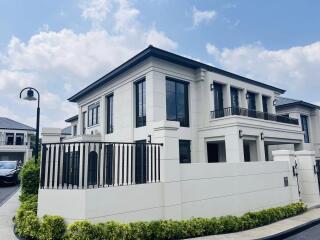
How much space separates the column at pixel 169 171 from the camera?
252 inches

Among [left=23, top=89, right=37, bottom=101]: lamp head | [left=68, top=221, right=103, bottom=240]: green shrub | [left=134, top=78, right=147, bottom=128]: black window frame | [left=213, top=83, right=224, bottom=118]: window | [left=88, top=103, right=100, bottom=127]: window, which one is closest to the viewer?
[left=68, top=221, right=103, bottom=240]: green shrub

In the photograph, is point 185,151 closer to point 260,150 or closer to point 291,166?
point 260,150

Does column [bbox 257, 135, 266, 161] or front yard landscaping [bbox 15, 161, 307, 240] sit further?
column [bbox 257, 135, 266, 161]

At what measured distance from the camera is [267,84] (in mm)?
18922

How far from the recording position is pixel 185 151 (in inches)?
528

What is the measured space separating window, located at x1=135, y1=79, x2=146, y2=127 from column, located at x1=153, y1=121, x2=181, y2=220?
265 inches

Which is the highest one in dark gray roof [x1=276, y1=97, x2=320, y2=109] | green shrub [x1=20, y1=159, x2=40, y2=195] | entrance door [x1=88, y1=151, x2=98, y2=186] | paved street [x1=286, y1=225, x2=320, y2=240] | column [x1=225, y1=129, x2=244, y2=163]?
dark gray roof [x1=276, y1=97, x2=320, y2=109]

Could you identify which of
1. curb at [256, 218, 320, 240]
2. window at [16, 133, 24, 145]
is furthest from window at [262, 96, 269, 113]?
window at [16, 133, 24, 145]

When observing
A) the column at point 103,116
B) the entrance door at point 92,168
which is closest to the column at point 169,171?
the entrance door at point 92,168

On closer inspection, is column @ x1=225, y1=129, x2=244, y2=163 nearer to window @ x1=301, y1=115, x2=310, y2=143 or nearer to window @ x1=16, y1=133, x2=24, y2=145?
window @ x1=301, y1=115, x2=310, y2=143

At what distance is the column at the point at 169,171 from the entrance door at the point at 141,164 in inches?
18.1

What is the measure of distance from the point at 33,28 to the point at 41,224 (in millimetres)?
9777

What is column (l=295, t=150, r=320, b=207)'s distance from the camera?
10409 millimetres

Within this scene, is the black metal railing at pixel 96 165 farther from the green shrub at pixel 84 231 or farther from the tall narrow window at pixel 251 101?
the tall narrow window at pixel 251 101
